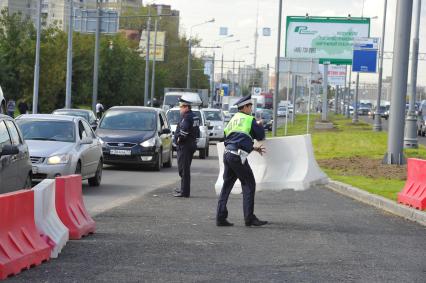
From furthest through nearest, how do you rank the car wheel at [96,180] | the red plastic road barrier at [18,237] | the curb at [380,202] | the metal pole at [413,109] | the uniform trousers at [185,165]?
the metal pole at [413,109] < the car wheel at [96,180] < the uniform trousers at [185,165] < the curb at [380,202] < the red plastic road barrier at [18,237]

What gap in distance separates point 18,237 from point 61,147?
8926 mm

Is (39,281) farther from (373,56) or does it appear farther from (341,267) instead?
(373,56)

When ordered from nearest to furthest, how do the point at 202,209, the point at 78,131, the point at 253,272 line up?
the point at 253,272, the point at 202,209, the point at 78,131

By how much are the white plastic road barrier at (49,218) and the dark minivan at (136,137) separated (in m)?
13.6

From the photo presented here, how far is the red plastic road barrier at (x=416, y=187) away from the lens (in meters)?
14.6

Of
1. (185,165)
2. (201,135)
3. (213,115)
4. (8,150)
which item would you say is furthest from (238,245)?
(213,115)

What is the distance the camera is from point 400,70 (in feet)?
75.8

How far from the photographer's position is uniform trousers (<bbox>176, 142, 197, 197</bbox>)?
16891mm

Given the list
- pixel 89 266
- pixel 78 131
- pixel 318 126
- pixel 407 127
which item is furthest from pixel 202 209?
pixel 318 126

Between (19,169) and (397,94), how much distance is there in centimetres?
1272

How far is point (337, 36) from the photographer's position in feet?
193

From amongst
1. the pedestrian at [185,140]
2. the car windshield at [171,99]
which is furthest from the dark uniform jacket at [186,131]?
the car windshield at [171,99]

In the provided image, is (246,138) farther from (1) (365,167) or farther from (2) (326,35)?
(2) (326,35)

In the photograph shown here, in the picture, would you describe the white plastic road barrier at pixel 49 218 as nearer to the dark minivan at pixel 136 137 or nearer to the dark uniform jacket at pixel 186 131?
the dark uniform jacket at pixel 186 131
